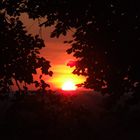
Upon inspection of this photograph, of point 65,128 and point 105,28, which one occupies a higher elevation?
point 105,28

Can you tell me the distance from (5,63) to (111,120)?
35479mm

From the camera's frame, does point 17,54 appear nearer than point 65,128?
Yes

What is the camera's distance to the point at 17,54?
1614cm

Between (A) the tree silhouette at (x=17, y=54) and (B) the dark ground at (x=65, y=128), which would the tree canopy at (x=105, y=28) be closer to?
(A) the tree silhouette at (x=17, y=54)

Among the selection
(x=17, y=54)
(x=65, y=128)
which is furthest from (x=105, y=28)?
(x=65, y=128)

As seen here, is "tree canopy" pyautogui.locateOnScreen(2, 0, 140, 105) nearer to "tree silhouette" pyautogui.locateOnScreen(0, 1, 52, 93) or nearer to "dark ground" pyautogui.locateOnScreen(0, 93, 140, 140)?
"tree silhouette" pyautogui.locateOnScreen(0, 1, 52, 93)

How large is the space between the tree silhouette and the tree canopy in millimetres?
579

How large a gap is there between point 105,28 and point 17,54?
353 centimetres

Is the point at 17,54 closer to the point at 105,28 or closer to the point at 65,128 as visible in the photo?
the point at 105,28

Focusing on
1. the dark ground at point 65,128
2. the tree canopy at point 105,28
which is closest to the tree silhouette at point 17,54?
the tree canopy at point 105,28

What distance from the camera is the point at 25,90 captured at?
16625mm

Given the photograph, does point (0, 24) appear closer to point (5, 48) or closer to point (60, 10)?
point (5, 48)

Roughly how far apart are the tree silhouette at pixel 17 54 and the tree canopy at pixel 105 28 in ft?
1.90

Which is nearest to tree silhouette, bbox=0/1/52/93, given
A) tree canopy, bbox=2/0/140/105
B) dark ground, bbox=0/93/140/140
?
tree canopy, bbox=2/0/140/105
